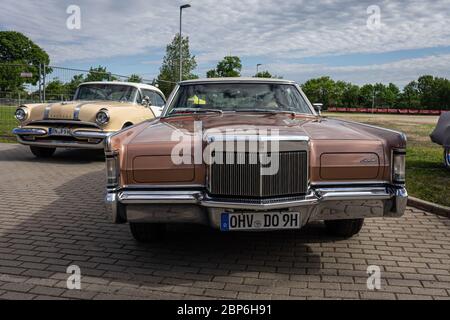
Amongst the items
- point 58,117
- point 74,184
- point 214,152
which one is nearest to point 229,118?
point 214,152

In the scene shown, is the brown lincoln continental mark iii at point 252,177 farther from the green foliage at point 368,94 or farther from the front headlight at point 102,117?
the green foliage at point 368,94

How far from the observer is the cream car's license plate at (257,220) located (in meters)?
3.21

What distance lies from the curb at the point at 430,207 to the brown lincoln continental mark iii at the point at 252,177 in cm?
218

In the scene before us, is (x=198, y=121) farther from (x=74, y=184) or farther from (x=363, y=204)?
(x=74, y=184)

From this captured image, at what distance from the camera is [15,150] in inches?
426

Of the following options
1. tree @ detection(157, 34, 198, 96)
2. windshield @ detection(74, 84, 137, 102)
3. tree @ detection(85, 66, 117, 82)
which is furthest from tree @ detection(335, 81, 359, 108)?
windshield @ detection(74, 84, 137, 102)

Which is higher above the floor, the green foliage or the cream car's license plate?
the green foliage

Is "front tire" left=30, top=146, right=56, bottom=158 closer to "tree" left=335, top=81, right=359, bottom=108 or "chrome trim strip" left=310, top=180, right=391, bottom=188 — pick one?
"chrome trim strip" left=310, top=180, right=391, bottom=188

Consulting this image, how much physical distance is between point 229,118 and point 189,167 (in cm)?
112

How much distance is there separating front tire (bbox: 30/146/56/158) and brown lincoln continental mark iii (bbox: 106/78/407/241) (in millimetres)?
7048

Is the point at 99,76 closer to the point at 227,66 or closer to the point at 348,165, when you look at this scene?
the point at 348,165

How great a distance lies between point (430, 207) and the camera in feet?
17.6

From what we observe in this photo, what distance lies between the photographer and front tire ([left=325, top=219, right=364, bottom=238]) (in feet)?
13.8

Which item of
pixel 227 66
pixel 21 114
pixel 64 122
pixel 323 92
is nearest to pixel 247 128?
pixel 64 122
